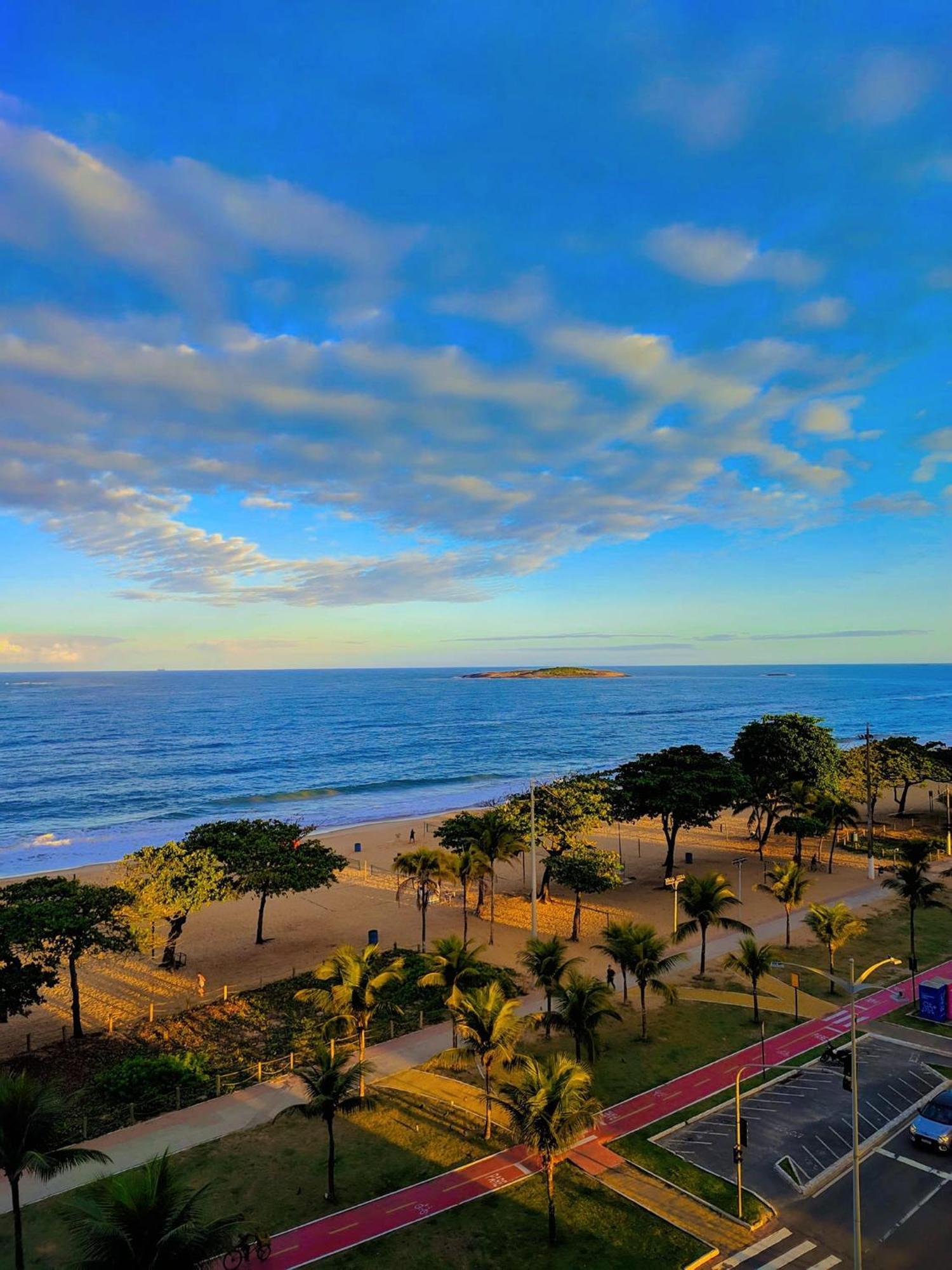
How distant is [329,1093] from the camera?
2105 centimetres

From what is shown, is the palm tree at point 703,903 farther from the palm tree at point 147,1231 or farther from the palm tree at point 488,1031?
the palm tree at point 147,1231

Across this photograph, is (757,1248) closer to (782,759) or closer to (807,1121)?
(807,1121)

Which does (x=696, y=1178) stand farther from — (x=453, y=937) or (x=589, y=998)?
(x=453, y=937)

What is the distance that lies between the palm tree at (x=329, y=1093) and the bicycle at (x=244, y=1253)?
242 cm

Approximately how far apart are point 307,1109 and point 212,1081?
8380mm

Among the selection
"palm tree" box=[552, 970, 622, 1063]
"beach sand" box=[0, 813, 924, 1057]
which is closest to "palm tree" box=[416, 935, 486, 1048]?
"palm tree" box=[552, 970, 622, 1063]

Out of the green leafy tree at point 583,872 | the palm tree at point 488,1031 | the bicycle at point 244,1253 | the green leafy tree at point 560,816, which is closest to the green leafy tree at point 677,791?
the green leafy tree at point 560,816

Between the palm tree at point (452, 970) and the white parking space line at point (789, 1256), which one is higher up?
the palm tree at point (452, 970)

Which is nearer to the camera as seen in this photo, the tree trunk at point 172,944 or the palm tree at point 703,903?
the palm tree at point 703,903

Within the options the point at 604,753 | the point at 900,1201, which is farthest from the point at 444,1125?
the point at 604,753

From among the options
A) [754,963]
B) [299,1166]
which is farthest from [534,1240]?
[754,963]

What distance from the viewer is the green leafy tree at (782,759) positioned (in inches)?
2502

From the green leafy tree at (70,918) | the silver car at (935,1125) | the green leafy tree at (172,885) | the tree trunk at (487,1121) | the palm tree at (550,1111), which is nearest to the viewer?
the palm tree at (550,1111)

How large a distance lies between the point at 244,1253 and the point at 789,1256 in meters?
13.6
